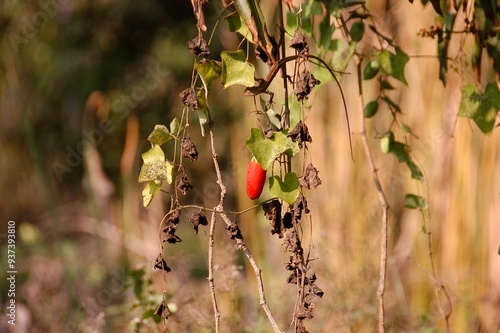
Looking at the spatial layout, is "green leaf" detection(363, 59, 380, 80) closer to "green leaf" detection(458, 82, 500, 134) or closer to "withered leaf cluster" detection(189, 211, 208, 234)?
"green leaf" detection(458, 82, 500, 134)

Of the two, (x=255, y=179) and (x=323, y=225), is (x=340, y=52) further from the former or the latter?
(x=323, y=225)

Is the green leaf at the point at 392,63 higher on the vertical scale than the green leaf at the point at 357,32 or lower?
lower

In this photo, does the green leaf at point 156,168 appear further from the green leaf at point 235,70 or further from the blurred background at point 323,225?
the blurred background at point 323,225

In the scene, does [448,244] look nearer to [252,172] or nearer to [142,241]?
[252,172]

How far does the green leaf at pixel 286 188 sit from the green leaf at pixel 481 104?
1.41 ft

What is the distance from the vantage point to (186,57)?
6.26m

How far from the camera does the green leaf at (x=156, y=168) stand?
1.30 metres

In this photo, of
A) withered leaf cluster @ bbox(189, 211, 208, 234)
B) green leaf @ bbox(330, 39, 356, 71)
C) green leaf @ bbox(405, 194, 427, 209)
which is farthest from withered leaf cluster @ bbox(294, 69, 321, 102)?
green leaf @ bbox(405, 194, 427, 209)

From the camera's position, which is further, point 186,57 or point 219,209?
point 186,57

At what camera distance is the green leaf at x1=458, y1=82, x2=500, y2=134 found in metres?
1.52

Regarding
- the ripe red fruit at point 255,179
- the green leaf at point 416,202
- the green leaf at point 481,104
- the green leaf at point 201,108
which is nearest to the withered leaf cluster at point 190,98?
the green leaf at point 201,108

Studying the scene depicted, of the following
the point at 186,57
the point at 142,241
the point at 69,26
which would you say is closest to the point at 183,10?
the point at 186,57

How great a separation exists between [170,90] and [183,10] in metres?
0.73

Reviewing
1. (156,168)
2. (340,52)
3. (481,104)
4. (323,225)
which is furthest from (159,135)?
(323,225)
